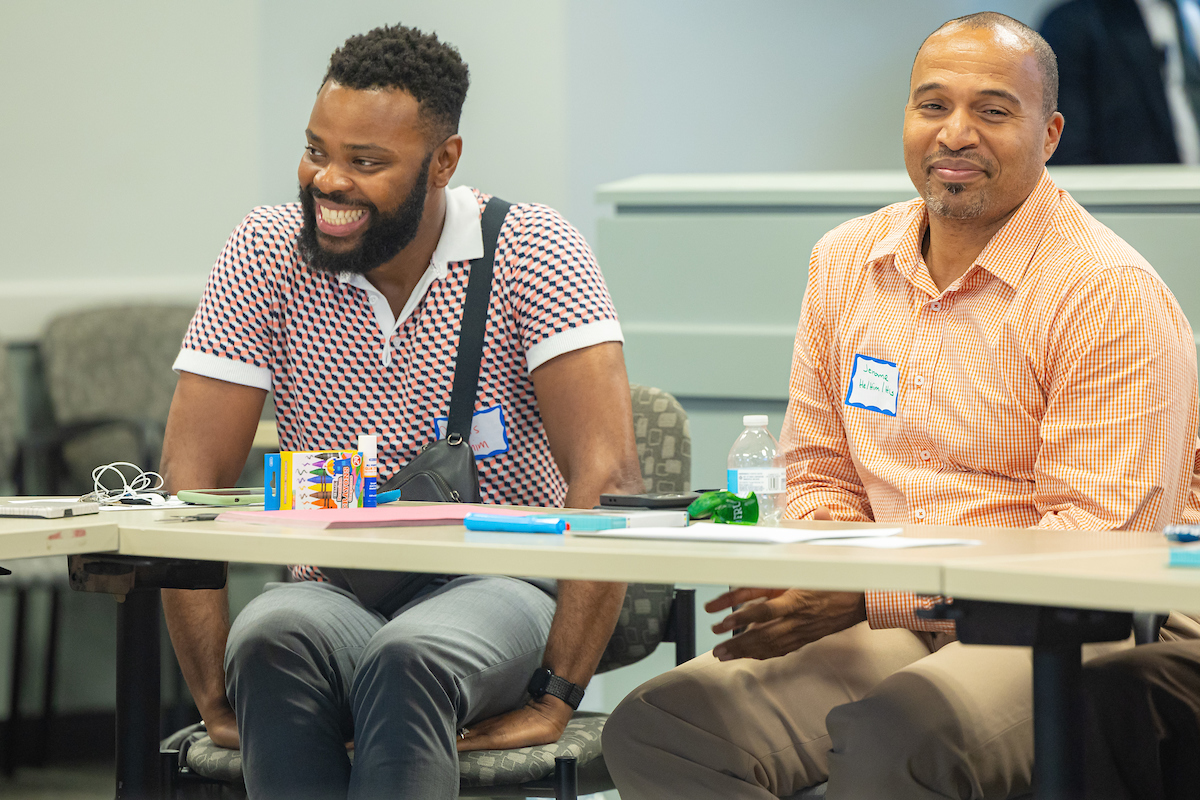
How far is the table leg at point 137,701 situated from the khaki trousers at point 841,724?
60 centimetres

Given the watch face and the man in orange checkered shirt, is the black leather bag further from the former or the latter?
the man in orange checkered shirt

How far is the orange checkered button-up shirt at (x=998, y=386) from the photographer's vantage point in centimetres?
174

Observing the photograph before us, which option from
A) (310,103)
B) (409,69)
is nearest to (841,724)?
(409,69)

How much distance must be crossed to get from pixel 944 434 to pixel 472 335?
0.77 meters

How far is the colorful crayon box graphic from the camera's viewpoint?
1.73 meters

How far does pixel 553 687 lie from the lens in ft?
6.18

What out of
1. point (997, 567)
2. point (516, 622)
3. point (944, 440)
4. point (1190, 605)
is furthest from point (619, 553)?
point (944, 440)

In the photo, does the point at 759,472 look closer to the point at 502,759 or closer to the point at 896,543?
the point at 896,543

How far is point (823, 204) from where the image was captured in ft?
10.5

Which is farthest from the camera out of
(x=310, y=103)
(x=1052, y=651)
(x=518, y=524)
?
(x=310, y=103)

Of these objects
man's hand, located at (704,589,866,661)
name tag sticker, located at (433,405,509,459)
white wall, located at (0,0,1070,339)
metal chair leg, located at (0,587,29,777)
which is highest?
white wall, located at (0,0,1070,339)

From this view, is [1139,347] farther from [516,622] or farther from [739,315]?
[739,315]

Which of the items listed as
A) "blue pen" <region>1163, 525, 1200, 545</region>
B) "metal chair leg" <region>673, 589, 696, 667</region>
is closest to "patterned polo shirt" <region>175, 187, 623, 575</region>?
"metal chair leg" <region>673, 589, 696, 667</region>

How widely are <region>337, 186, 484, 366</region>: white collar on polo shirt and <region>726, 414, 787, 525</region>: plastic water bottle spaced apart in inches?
24.1
